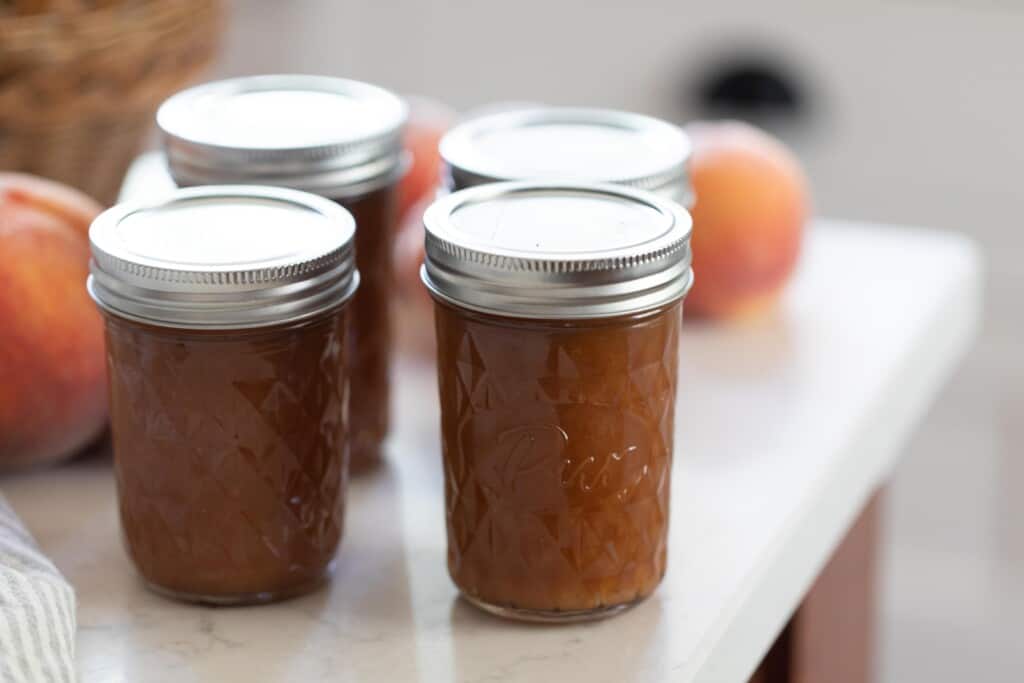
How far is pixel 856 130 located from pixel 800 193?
42.4 inches

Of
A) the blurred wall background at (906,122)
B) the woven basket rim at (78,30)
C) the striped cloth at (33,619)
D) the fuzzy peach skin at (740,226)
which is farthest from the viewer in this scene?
the blurred wall background at (906,122)

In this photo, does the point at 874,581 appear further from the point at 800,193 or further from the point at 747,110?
the point at 747,110

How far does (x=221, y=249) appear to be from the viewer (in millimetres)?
631

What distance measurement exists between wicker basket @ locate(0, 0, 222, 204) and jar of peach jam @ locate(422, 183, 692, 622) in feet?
1.00

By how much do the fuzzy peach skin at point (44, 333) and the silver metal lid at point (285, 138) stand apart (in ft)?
0.26

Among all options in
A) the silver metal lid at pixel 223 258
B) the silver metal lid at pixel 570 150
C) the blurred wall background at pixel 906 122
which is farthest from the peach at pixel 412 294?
the blurred wall background at pixel 906 122

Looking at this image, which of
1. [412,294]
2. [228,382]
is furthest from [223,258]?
[412,294]

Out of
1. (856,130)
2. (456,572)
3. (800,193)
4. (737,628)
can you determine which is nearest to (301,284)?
(456,572)

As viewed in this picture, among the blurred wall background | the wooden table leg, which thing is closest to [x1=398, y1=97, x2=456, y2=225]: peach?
the wooden table leg

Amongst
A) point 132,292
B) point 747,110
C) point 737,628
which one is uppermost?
point 132,292

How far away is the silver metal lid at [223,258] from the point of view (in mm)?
606

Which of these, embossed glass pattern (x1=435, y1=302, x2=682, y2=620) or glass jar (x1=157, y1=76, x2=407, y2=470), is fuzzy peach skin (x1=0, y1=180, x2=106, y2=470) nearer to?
glass jar (x1=157, y1=76, x2=407, y2=470)

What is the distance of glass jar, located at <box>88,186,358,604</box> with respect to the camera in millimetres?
614

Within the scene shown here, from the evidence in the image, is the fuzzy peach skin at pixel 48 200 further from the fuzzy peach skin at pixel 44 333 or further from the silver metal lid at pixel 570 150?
the silver metal lid at pixel 570 150
